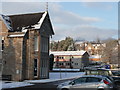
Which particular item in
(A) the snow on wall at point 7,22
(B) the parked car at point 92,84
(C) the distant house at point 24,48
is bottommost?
(B) the parked car at point 92,84

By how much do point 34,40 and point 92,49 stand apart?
4930 inches

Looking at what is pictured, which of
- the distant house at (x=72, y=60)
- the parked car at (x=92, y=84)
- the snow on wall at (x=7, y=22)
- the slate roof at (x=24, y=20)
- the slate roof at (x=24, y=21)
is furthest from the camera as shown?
the distant house at (x=72, y=60)

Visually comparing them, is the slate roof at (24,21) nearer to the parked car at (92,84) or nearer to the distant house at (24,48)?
the distant house at (24,48)

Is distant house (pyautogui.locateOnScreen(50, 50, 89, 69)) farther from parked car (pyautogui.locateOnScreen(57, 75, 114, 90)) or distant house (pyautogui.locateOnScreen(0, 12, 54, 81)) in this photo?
parked car (pyautogui.locateOnScreen(57, 75, 114, 90))

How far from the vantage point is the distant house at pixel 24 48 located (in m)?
32.3

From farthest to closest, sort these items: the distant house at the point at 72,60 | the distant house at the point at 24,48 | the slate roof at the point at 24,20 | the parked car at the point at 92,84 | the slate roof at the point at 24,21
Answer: the distant house at the point at 72,60 < the slate roof at the point at 24,20 < the slate roof at the point at 24,21 < the distant house at the point at 24,48 < the parked car at the point at 92,84

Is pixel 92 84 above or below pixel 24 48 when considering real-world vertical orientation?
below

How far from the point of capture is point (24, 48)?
108 feet

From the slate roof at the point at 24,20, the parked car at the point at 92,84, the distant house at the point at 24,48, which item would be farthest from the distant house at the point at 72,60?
the parked car at the point at 92,84

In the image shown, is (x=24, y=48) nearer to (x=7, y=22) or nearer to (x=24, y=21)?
(x=24, y=21)

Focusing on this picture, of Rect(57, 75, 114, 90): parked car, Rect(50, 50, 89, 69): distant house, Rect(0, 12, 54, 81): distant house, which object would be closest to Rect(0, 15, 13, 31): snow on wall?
Rect(0, 12, 54, 81): distant house

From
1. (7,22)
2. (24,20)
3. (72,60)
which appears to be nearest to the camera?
(7,22)

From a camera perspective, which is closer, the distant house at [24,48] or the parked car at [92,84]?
the parked car at [92,84]

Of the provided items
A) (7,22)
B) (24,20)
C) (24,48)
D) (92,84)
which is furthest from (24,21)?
(92,84)
